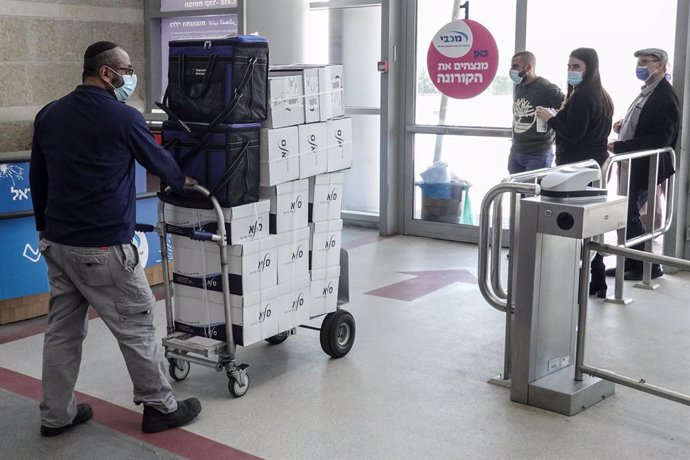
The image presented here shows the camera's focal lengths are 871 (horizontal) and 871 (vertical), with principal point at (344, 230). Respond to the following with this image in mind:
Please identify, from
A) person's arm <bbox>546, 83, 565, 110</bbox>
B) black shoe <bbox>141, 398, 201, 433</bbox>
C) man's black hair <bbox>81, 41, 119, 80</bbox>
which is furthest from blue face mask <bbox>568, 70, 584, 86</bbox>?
black shoe <bbox>141, 398, 201, 433</bbox>

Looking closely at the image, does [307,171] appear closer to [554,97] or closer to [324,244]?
[324,244]

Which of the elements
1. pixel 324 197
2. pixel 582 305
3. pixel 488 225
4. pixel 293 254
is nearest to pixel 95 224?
pixel 293 254

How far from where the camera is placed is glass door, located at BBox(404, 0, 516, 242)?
7195mm

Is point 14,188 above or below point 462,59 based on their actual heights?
below

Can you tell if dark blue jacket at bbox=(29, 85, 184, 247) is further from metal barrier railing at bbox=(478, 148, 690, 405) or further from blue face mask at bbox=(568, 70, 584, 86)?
blue face mask at bbox=(568, 70, 584, 86)

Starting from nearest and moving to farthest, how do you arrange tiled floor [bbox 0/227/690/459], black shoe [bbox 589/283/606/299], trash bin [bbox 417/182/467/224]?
tiled floor [bbox 0/227/690/459] < black shoe [bbox 589/283/606/299] < trash bin [bbox 417/182/467/224]

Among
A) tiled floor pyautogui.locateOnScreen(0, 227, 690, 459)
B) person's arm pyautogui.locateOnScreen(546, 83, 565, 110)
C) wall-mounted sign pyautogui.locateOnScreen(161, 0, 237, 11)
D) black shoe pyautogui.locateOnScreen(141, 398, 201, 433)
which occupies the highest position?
wall-mounted sign pyautogui.locateOnScreen(161, 0, 237, 11)

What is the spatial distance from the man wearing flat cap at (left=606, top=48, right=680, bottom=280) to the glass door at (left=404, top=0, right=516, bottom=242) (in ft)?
4.34

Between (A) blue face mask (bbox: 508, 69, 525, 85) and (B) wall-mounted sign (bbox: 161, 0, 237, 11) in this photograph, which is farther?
(B) wall-mounted sign (bbox: 161, 0, 237, 11)

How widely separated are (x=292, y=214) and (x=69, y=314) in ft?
3.76

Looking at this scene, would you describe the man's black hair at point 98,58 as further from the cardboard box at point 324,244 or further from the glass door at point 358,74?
the glass door at point 358,74

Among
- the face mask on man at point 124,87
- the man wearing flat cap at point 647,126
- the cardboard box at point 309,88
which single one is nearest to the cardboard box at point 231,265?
the cardboard box at point 309,88

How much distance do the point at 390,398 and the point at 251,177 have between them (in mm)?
1202

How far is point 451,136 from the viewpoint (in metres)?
7.55
